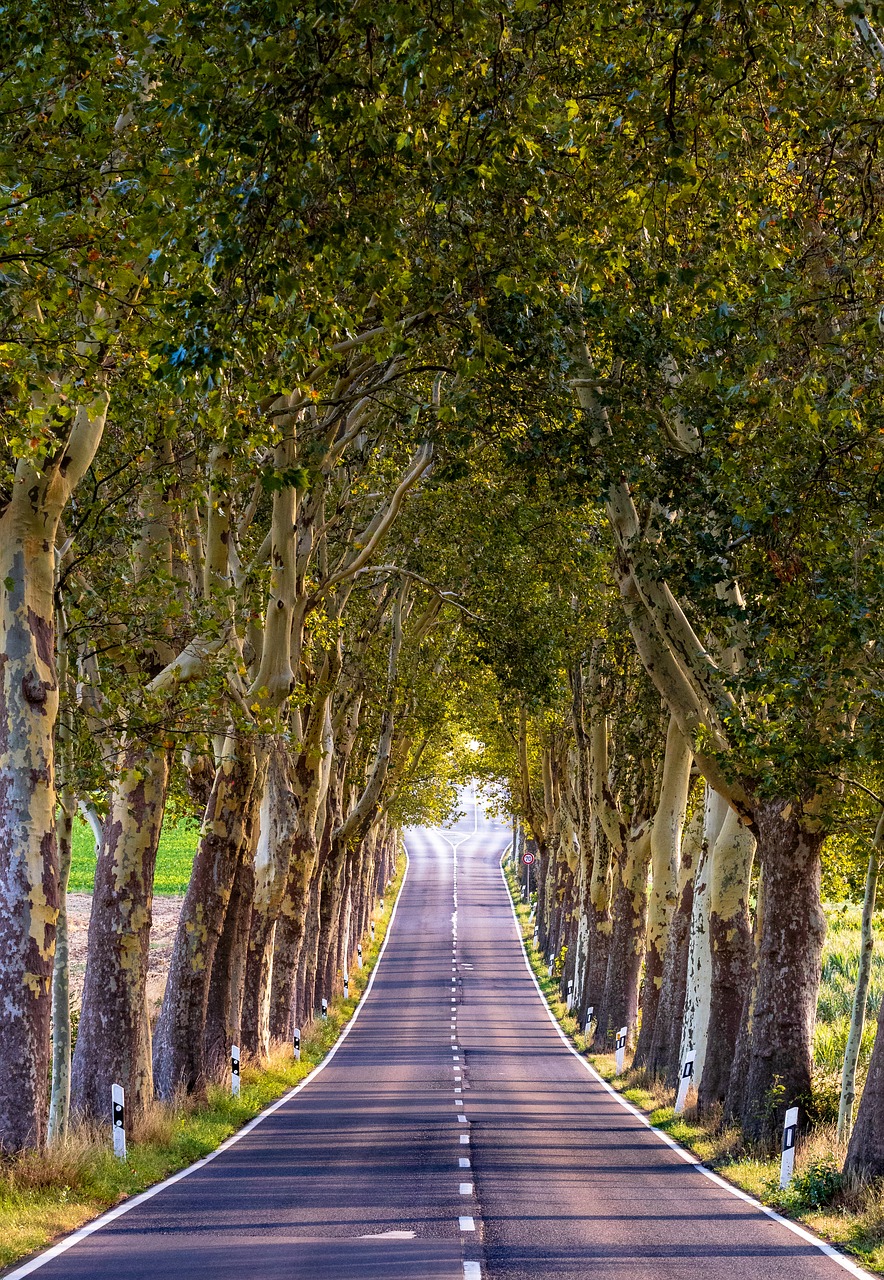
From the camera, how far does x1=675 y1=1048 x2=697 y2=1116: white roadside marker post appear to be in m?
19.8

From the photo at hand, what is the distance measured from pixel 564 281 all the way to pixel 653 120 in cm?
323

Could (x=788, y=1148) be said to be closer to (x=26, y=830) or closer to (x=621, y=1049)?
(x=26, y=830)

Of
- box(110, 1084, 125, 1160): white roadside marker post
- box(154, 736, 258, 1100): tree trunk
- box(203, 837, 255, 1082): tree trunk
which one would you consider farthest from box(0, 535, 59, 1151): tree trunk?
box(203, 837, 255, 1082): tree trunk

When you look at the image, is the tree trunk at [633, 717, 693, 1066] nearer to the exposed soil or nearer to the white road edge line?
the white road edge line

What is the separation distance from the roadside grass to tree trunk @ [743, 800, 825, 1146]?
245 inches

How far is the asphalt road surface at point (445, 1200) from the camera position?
31.7 feet

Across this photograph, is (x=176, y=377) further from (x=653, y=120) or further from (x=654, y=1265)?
(x=654, y=1265)

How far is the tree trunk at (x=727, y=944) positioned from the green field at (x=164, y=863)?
49.0 meters

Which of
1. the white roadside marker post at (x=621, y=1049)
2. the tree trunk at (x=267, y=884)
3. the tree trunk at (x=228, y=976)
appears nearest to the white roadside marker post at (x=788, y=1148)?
the tree trunk at (x=228, y=976)

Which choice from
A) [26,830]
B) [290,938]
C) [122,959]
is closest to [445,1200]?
[122,959]

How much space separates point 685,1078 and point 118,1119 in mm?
9052

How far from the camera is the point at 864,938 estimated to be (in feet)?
55.9

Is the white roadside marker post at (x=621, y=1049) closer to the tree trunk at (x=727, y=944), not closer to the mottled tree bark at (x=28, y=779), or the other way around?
the tree trunk at (x=727, y=944)

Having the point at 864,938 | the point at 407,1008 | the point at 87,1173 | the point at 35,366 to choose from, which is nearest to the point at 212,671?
the point at 87,1173
